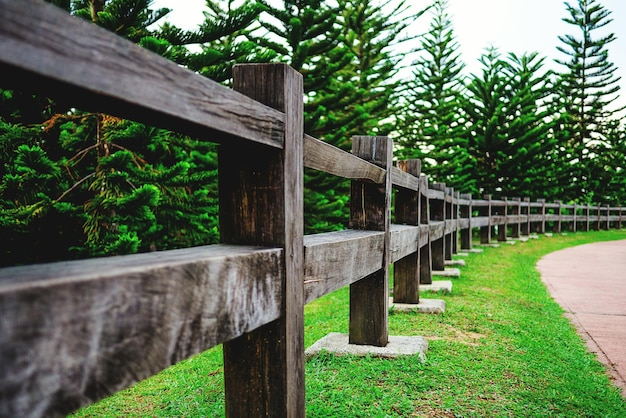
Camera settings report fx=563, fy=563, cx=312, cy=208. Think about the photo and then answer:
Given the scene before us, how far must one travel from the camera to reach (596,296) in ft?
22.1

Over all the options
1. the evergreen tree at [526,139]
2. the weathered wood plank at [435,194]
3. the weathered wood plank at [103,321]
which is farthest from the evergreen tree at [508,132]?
the weathered wood plank at [103,321]

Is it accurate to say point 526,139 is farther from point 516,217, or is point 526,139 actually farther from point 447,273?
point 447,273

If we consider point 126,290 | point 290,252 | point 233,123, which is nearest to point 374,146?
point 290,252

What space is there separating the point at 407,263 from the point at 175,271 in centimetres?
410

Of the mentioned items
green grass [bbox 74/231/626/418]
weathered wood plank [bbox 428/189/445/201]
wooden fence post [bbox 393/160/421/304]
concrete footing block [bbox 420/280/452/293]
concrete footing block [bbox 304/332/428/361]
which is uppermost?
weathered wood plank [bbox 428/189/445/201]

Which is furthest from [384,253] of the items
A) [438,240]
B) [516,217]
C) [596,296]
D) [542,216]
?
[542,216]

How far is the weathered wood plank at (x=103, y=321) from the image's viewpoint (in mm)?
921

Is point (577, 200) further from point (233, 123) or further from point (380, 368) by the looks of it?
point (233, 123)

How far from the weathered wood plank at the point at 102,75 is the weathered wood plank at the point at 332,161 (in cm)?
71

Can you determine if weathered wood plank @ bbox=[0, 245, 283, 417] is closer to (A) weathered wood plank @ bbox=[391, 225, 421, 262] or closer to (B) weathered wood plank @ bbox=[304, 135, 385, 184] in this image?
(B) weathered wood plank @ bbox=[304, 135, 385, 184]

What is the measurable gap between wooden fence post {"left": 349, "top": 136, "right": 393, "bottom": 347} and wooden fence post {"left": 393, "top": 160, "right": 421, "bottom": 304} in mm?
1326

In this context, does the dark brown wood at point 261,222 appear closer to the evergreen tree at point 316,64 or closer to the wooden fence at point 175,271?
the wooden fence at point 175,271

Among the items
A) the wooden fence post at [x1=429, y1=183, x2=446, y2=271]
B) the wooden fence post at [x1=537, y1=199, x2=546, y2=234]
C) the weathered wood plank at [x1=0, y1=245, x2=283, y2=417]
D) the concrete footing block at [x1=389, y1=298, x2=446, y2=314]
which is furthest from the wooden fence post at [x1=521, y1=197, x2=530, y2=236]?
the weathered wood plank at [x1=0, y1=245, x2=283, y2=417]

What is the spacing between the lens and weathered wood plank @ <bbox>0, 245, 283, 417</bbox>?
3.02 ft
